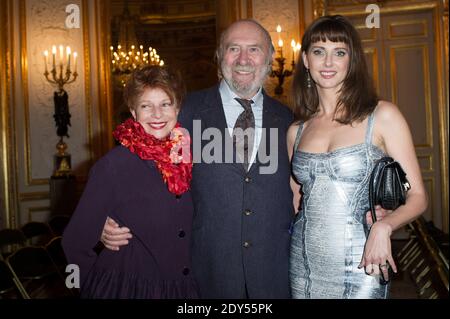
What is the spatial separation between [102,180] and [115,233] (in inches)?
8.7

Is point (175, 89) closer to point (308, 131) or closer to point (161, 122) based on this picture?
point (161, 122)

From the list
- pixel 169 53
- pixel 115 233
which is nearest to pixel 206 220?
pixel 115 233

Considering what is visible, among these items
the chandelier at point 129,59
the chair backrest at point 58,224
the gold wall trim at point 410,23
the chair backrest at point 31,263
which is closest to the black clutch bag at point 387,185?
the chair backrest at point 31,263

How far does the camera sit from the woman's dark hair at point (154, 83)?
2.26 m

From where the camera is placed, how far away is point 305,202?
240 centimetres

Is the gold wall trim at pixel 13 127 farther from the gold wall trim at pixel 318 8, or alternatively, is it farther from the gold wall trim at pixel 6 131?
the gold wall trim at pixel 318 8

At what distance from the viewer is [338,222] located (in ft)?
7.50

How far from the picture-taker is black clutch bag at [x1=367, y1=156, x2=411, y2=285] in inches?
84.3

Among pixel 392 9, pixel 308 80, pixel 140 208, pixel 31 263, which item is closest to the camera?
pixel 140 208

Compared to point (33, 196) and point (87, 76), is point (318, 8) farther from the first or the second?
point (33, 196)

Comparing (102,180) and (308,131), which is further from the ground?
(308,131)

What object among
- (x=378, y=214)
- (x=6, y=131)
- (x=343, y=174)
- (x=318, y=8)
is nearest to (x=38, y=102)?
(x=6, y=131)

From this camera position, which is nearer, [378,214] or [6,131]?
[378,214]

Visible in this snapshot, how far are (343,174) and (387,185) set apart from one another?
0.21 m
